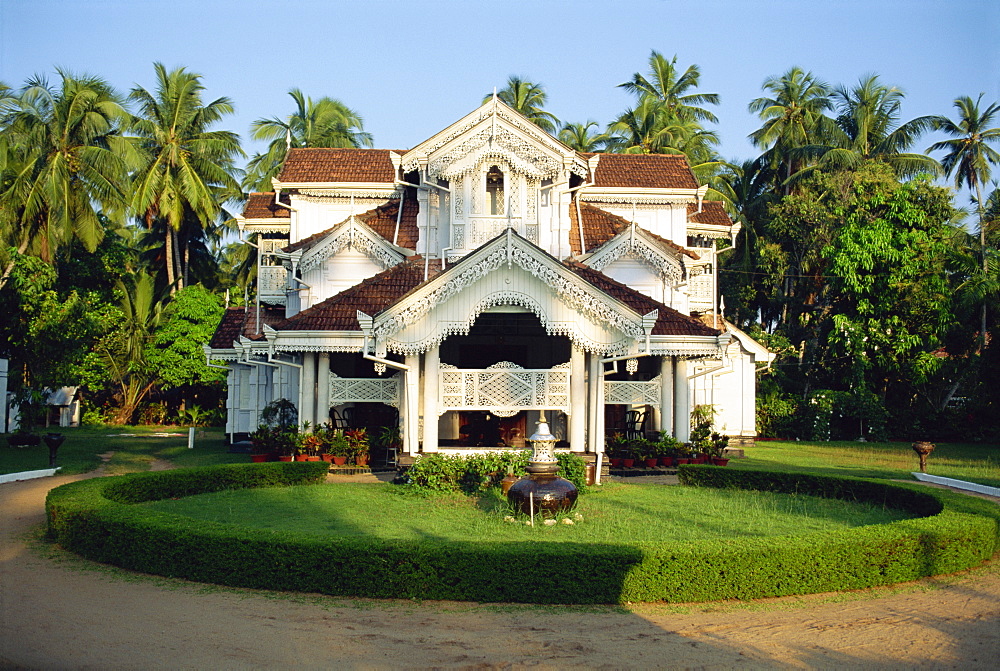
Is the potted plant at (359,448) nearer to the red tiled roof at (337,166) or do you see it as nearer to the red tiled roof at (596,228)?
the red tiled roof at (596,228)

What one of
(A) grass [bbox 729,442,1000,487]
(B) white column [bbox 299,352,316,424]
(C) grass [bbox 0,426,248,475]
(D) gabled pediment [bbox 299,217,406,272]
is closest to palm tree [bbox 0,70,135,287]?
(C) grass [bbox 0,426,248,475]

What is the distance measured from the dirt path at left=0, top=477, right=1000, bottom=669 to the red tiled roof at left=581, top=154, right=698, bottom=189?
1853cm

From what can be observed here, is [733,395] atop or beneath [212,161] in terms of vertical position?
beneath

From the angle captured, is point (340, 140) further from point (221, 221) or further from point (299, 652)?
point (299, 652)

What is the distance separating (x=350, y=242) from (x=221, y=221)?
3140 cm

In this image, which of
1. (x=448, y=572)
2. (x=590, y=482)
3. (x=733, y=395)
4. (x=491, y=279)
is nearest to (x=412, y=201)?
(x=491, y=279)

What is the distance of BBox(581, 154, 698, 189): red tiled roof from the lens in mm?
27688

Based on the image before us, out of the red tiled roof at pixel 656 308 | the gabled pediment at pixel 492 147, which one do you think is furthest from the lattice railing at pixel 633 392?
the gabled pediment at pixel 492 147

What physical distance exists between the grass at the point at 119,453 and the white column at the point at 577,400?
33.4 ft

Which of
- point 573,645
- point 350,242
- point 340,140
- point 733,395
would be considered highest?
point 340,140

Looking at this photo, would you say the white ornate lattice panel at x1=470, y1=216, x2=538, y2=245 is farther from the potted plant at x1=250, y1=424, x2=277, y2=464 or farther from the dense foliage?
the dense foliage

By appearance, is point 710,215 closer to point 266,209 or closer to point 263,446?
point 266,209

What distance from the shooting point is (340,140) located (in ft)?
164

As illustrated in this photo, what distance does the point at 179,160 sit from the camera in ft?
155
